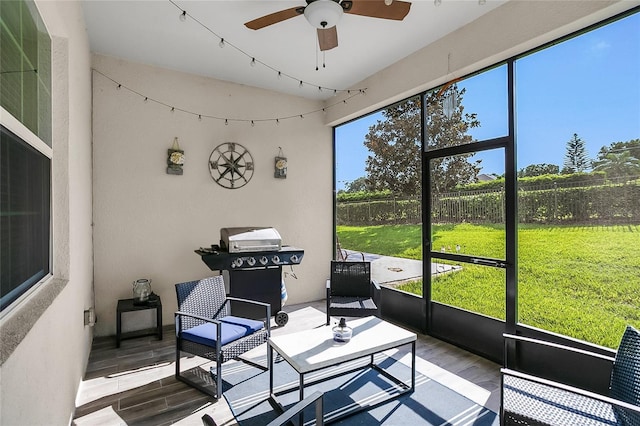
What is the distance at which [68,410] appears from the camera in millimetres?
2037

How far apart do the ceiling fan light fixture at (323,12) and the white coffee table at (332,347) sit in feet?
7.63

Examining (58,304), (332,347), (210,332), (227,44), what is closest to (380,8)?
(227,44)

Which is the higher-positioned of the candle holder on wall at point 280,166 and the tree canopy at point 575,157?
the candle holder on wall at point 280,166

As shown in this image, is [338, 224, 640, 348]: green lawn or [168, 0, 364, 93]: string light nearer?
[338, 224, 640, 348]: green lawn

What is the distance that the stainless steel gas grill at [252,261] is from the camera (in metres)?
3.70

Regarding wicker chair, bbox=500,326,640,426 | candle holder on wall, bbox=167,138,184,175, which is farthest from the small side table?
wicker chair, bbox=500,326,640,426

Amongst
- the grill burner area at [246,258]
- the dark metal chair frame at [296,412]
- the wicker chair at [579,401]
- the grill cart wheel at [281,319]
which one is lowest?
the grill cart wheel at [281,319]

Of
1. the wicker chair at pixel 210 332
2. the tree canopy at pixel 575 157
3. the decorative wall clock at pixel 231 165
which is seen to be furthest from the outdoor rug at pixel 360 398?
the decorative wall clock at pixel 231 165

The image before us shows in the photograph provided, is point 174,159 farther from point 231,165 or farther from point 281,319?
point 281,319

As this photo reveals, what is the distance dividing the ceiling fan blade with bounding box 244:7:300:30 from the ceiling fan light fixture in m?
0.09

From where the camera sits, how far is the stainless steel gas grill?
370cm

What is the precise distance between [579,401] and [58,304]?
2.80 metres

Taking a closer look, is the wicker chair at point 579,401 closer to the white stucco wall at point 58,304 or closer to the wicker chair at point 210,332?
the wicker chair at point 210,332

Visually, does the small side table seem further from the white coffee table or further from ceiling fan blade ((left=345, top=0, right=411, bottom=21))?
ceiling fan blade ((left=345, top=0, right=411, bottom=21))
